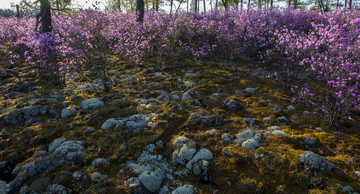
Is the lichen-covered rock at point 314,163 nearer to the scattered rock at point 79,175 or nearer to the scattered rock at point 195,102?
the scattered rock at point 195,102

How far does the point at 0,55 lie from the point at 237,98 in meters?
16.2

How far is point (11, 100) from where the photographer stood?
743 centimetres

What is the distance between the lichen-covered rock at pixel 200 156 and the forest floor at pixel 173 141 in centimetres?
2

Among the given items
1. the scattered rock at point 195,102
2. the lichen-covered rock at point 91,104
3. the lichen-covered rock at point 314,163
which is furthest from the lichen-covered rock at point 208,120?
the lichen-covered rock at point 91,104

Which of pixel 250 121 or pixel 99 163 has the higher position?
pixel 250 121

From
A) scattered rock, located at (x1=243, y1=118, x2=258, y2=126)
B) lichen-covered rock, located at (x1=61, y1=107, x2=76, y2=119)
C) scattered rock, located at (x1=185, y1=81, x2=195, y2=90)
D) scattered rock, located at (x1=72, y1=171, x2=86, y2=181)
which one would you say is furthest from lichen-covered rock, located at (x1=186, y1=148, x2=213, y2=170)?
lichen-covered rock, located at (x1=61, y1=107, x2=76, y2=119)

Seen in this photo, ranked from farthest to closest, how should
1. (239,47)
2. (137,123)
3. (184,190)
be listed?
(239,47), (137,123), (184,190)

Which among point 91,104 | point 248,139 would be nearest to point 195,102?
point 248,139

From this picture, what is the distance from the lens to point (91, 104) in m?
6.73

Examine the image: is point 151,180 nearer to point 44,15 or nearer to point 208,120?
point 208,120

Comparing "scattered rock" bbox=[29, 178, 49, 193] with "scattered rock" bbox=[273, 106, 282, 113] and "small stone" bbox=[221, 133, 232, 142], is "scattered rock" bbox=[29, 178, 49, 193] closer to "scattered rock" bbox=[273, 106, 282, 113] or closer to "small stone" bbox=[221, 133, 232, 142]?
"small stone" bbox=[221, 133, 232, 142]

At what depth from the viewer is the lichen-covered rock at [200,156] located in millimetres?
4146

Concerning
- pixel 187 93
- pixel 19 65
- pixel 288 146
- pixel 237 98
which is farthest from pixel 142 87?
pixel 19 65

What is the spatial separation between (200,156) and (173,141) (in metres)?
0.87
